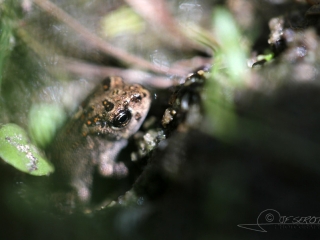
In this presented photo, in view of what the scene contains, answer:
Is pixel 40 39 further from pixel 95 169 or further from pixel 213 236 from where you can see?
pixel 213 236

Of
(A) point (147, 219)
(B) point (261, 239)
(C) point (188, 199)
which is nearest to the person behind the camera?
(B) point (261, 239)

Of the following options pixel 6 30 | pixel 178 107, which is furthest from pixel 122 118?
pixel 6 30

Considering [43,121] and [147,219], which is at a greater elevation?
[43,121]

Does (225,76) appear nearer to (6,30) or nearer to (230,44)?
(230,44)

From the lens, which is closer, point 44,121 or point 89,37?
point 44,121

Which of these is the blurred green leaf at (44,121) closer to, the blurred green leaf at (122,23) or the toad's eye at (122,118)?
the toad's eye at (122,118)

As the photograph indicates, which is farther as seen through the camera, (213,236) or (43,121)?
(43,121)

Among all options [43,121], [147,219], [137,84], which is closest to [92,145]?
[43,121]
